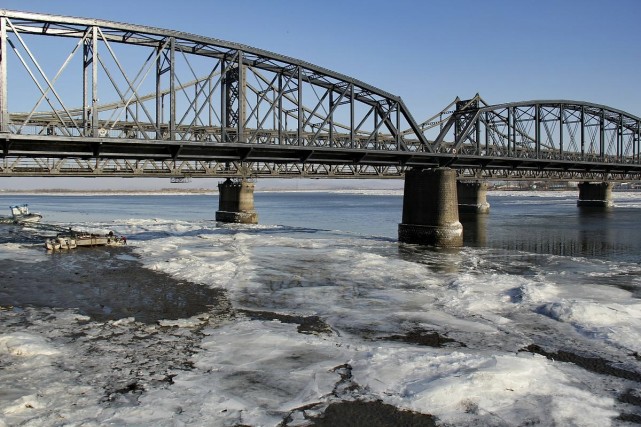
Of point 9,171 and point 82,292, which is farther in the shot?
Result: point 9,171

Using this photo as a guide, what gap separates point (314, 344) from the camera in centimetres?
1248

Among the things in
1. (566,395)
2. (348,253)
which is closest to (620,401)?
(566,395)

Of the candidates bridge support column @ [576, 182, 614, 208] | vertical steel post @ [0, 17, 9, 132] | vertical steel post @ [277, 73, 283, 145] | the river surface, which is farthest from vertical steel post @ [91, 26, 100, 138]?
bridge support column @ [576, 182, 614, 208]

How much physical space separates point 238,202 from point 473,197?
173 ft

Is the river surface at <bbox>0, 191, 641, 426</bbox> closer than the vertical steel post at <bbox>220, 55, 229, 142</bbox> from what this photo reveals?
Yes

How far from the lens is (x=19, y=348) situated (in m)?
11.6

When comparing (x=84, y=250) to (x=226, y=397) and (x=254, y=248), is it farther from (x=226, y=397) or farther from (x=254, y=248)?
(x=226, y=397)

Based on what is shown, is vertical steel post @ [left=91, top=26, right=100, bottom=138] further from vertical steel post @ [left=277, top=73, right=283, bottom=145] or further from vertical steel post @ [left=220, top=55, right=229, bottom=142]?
vertical steel post @ [left=277, top=73, right=283, bottom=145]

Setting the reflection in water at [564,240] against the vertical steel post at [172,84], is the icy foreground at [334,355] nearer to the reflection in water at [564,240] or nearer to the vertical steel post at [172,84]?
the vertical steel post at [172,84]

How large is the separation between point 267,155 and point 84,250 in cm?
1281

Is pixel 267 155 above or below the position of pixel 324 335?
above

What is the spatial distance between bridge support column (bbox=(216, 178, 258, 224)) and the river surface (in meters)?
32.0

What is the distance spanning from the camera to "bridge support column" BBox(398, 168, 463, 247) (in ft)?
124

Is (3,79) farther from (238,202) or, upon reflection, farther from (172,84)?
(238,202)
